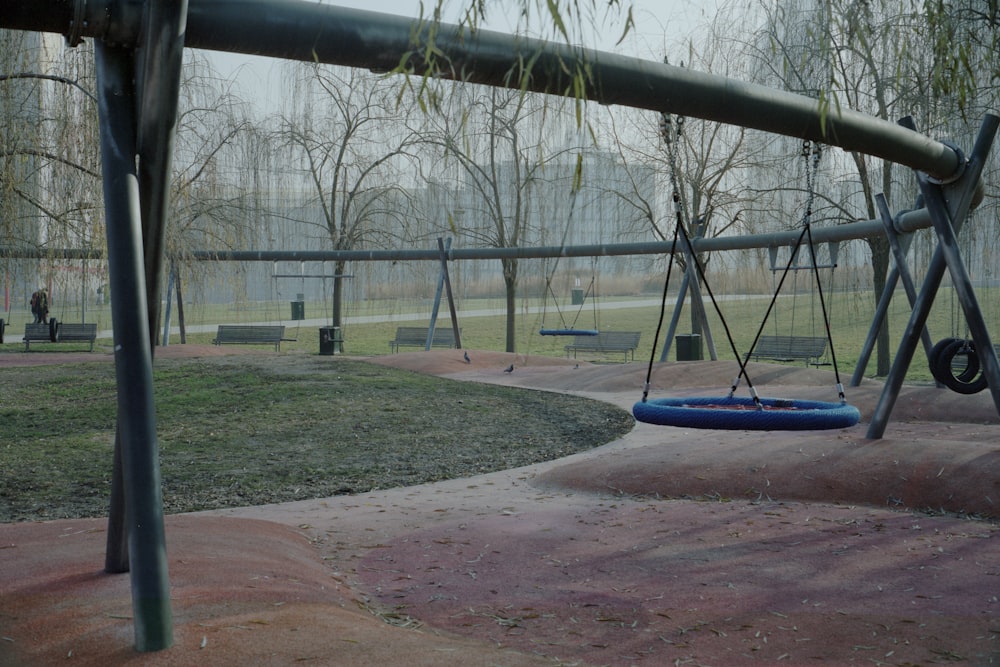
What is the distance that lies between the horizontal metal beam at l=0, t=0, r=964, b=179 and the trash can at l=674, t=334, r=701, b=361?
1189 centimetres

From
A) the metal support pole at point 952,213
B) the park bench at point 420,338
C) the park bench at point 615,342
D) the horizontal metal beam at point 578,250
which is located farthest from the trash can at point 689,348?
the metal support pole at point 952,213

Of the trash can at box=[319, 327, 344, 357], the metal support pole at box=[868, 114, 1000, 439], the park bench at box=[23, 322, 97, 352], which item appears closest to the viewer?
the metal support pole at box=[868, 114, 1000, 439]

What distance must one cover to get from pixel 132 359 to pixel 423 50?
5.24 ft

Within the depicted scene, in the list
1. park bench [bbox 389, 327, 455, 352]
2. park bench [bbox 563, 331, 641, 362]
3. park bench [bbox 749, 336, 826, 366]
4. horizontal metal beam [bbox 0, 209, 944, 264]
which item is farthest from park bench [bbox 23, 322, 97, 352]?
park bench [bbox 749, 336, 826, 366]

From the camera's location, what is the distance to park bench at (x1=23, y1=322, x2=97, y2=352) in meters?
21.4

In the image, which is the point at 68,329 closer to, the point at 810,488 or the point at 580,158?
the point at 810,488

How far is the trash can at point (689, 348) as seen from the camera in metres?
16.9

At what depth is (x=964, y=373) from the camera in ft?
28.5

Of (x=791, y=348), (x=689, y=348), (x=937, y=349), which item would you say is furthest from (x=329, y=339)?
(x=937, y=349)

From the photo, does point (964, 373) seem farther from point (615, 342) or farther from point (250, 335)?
point (250, 335)

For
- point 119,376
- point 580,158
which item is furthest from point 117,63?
point 580,158

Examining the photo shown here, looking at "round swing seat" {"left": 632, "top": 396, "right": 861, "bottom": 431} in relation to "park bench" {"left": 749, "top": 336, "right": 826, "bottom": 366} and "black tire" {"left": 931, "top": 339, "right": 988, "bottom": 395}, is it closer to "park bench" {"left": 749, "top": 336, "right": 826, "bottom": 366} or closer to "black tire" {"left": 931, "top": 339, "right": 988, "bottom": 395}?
"black tire" {"left": 931, "top": 339, "right": 988, "bottom": 395}

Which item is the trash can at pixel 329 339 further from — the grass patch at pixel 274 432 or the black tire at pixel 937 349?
the black tire at pixel 937 349

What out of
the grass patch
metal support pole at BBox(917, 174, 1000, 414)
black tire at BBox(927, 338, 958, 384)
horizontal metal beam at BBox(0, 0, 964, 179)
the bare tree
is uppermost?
the bare tree
